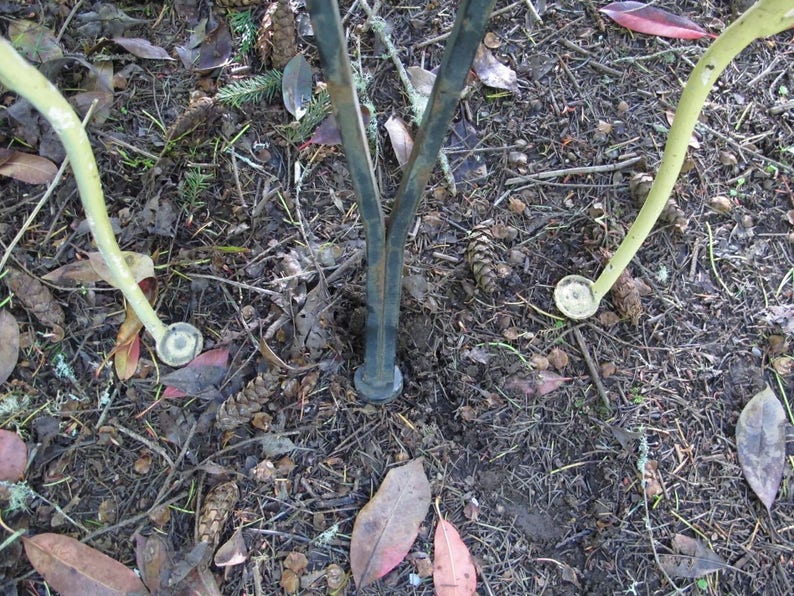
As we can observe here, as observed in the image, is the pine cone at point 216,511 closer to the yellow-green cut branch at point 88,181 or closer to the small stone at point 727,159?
the yellow-green cut branch at point 88,181

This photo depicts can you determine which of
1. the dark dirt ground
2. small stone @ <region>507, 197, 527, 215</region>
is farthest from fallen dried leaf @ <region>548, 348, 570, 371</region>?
small stone @ <region>507, 197, 527, 215</region>

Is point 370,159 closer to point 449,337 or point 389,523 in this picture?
point 449,337

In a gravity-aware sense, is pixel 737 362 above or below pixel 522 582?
above

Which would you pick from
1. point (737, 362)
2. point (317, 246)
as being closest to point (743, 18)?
point (737, 362)

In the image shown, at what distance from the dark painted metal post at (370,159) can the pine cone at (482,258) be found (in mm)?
329

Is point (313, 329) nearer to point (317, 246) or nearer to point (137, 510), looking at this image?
point (317, 246)

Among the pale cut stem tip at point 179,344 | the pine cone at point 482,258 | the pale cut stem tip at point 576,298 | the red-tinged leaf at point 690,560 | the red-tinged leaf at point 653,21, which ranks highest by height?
the red-tinged leaf at point 653,21

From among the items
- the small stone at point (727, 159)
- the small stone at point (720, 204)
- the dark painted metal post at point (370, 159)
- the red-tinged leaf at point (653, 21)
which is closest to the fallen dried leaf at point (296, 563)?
the dark painted metal post at point (370, 159)

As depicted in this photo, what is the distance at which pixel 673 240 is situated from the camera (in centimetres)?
167

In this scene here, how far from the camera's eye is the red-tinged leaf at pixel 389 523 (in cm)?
131

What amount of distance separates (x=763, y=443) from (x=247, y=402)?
1.26 metres

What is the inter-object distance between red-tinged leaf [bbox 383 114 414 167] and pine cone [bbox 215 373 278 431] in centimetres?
68

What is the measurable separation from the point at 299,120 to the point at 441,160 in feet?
1.31

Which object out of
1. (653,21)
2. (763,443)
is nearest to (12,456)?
(763,443)
